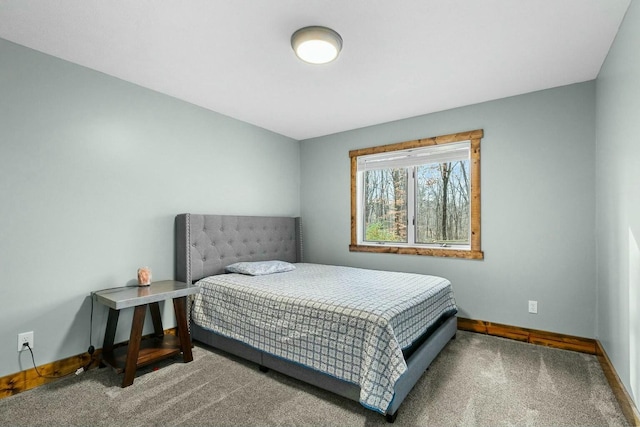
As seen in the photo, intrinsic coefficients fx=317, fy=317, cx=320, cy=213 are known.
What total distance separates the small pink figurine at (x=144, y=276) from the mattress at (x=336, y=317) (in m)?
0.46

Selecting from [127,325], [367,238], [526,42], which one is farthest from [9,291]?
[526,42]

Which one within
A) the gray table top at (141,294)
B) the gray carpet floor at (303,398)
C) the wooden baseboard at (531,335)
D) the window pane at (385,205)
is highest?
the window pane at (385,205)

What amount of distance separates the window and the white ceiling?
560 mm

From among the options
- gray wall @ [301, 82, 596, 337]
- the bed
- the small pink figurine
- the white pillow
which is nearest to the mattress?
the bed

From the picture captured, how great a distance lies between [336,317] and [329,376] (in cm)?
38

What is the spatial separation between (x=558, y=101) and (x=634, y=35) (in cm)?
117

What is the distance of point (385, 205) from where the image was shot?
3984 mm

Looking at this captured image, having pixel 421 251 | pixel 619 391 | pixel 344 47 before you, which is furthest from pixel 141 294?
pixel 619 391

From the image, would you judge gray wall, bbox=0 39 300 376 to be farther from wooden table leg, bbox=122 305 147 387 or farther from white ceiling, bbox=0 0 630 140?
wooden table leg, bbox=122 305 147 387

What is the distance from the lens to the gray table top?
219 cm

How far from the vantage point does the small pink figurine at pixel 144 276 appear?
104 inches

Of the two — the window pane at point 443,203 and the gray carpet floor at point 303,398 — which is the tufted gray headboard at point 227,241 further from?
the window pane at point 443,203

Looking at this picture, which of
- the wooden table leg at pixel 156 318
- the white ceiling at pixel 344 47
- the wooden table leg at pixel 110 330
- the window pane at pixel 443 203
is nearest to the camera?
the white ceiling at pixel 344 47

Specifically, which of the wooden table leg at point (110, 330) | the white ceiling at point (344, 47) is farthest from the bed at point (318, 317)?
the white ceiling at point (344, 47)
